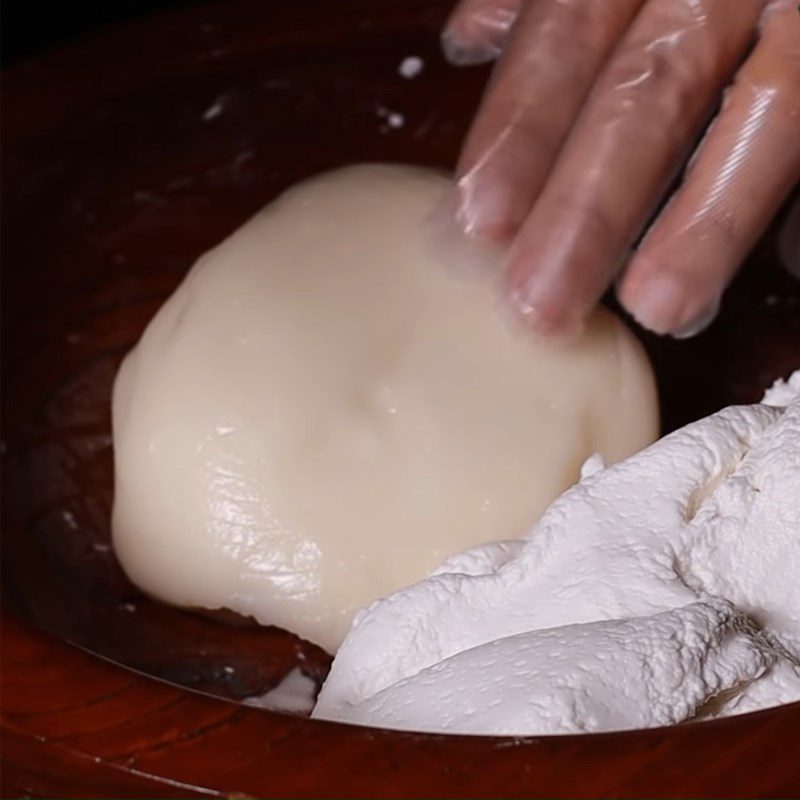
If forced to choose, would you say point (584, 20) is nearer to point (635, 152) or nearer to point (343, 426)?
point (635, 152)

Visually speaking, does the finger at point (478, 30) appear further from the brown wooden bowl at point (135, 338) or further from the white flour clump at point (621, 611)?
the white flour clump at point (621, 611)

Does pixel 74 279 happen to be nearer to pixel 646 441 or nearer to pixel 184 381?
pixel 184 381

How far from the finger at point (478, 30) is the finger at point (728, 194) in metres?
0.23

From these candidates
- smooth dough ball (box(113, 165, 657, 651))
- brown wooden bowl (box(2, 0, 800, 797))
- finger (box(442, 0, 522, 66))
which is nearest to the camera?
brown wooden bowl (box(2, 0, 800, 797))

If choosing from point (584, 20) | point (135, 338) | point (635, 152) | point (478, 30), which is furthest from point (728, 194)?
point (135, 338)

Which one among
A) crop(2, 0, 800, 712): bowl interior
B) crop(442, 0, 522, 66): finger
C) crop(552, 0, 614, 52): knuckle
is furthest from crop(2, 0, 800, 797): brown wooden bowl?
crop(552, 0, 614, 52): knuckle

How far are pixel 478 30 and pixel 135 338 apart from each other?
36 cm

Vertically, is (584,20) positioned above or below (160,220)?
above

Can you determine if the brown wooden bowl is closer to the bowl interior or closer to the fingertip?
the bowl interior

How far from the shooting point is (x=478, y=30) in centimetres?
110

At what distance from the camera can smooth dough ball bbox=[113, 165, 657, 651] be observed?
35.0 inches

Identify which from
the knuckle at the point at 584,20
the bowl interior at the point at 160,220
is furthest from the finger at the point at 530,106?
the bowl interior at the point at 160,220

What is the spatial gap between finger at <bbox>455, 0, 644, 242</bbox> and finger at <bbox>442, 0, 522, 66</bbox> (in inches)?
3.0

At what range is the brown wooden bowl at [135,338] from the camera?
0.59m
